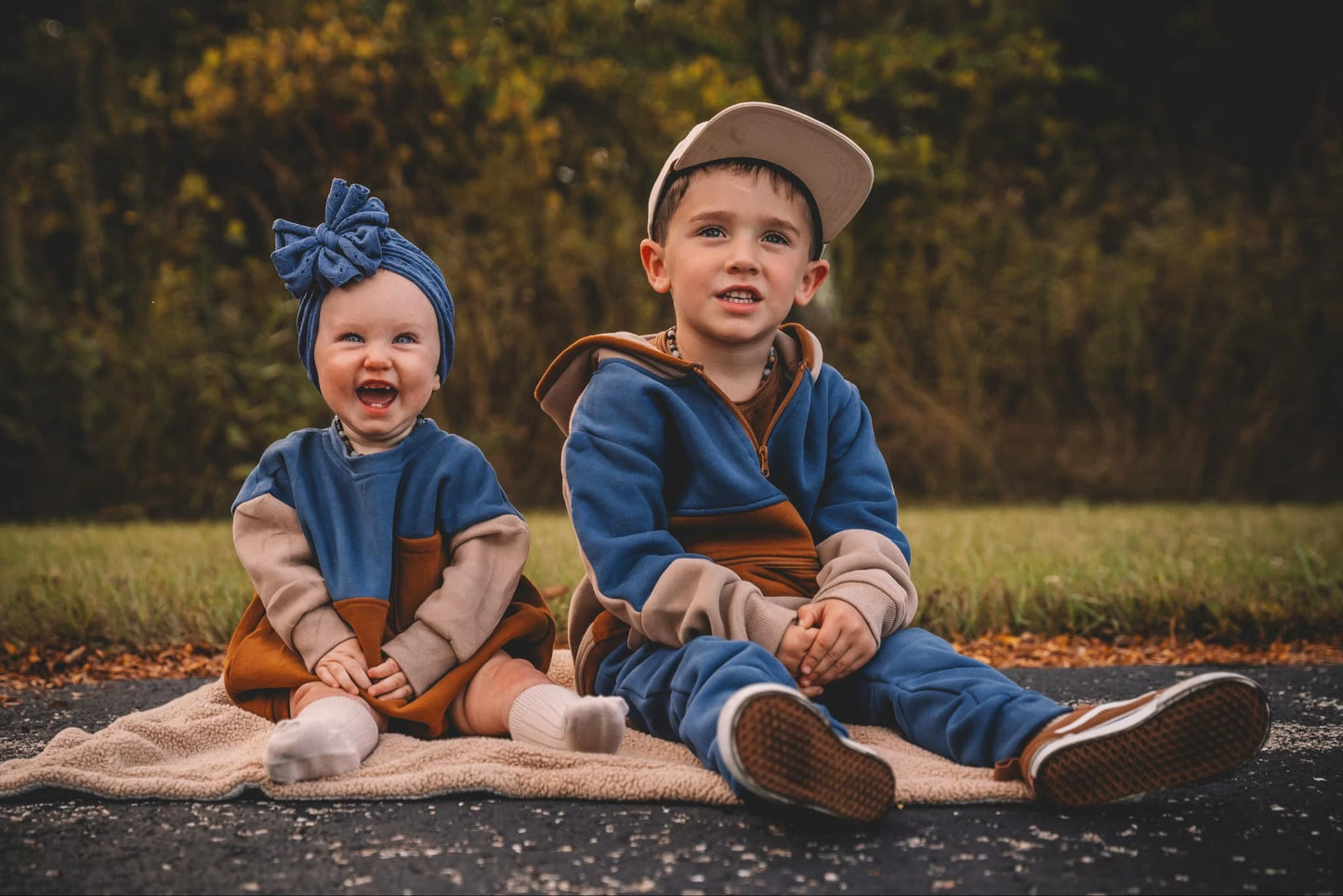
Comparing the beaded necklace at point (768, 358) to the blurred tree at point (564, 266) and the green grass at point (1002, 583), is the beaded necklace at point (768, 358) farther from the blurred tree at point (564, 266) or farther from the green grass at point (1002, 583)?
the blurred tree at point (564, 266)

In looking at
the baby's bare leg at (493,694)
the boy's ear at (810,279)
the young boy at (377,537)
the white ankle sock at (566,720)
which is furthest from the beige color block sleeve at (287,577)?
the boy's ear at (810,279)

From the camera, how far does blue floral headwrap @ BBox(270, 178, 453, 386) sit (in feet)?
8.18

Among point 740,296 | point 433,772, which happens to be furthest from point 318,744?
point 740,296

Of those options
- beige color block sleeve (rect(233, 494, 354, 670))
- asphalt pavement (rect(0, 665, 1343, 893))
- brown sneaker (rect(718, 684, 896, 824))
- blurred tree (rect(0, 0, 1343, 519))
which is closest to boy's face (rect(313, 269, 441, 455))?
beige color block sleeve (rect(233, 494, 354, 670))

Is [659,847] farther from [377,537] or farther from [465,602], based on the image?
[377,537]

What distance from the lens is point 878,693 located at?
2.35 metres

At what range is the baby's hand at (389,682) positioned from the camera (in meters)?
2.36

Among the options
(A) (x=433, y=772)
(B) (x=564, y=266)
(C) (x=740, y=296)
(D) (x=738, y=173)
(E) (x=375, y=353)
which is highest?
(B) (x=564, y=266)

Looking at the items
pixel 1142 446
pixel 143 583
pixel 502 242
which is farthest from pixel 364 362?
pixel 1142 446

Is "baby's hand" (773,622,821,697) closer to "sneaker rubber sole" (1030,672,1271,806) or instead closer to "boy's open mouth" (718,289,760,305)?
"sneaker rubber sole" (1030,672,1271,806)

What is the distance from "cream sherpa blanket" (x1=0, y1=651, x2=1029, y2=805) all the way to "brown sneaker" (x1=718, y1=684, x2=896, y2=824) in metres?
0.20

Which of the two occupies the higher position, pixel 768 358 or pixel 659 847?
pixel 768 358

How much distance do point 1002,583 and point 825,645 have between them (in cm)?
205

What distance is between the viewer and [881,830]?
5.91ft
